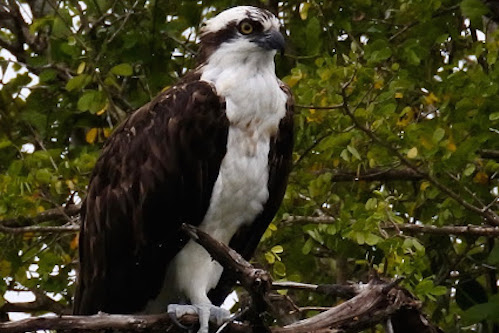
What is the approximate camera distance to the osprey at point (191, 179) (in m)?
6.72

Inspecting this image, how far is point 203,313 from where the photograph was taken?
6.42 metres

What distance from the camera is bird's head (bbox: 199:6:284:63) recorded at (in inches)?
276

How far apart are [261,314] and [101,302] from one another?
1.41 meters

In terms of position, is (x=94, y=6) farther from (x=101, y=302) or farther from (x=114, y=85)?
(x=101, y=302)

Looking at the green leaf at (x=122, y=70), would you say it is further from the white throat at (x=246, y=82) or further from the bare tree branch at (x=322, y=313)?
the bare tree branch at (x=322, y=313)

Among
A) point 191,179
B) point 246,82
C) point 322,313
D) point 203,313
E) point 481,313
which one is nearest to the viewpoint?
point 322,313

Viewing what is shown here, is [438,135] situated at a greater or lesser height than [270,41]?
lesser

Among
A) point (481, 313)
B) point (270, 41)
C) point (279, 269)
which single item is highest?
point (270, 41)

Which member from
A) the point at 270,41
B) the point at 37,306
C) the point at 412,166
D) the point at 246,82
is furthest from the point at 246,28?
the point at 37,306

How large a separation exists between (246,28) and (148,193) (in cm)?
99

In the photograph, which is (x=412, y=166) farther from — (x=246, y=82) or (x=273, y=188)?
(x=246, y=82)

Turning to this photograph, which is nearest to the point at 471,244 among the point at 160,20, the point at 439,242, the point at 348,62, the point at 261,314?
the point at 439,242

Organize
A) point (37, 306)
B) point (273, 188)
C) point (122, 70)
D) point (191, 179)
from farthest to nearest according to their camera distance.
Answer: point (37, 306)
point (122, 70)
point (273, 188)
point (191, 179)

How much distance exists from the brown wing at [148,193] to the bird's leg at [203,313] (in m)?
0.43
